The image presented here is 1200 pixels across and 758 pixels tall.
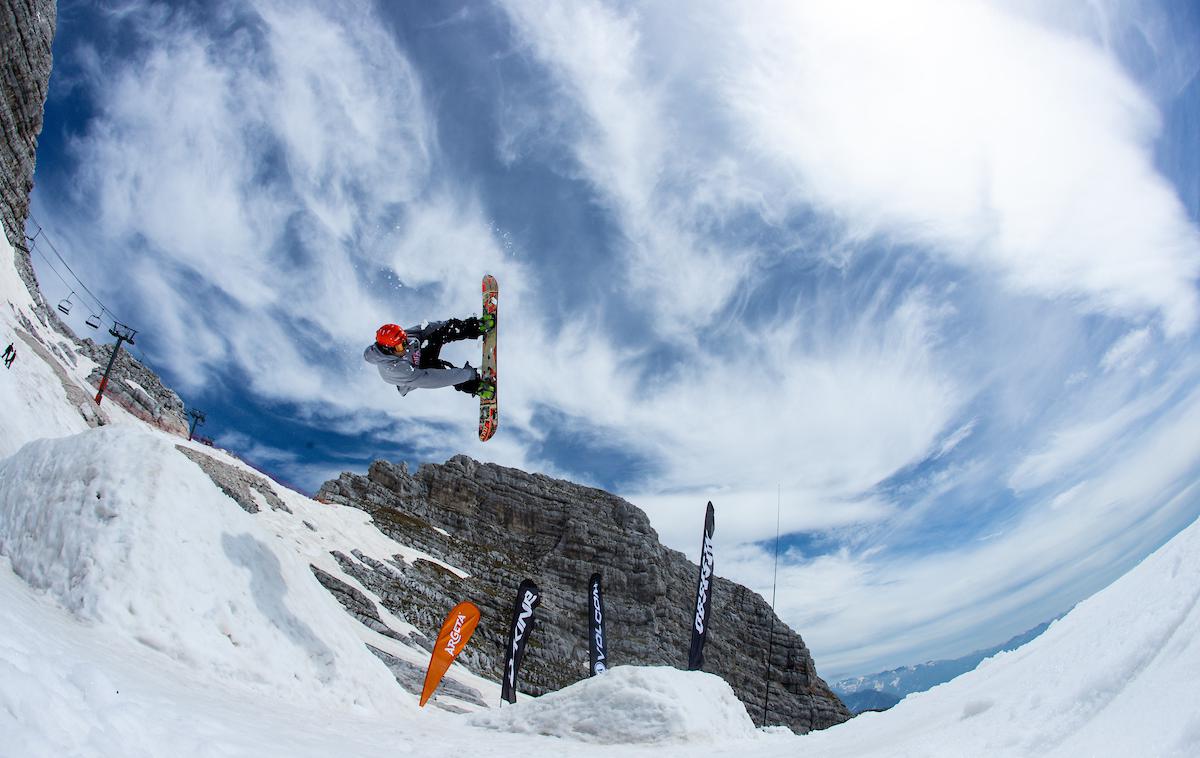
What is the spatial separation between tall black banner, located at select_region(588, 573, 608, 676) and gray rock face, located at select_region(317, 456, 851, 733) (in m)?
31.8

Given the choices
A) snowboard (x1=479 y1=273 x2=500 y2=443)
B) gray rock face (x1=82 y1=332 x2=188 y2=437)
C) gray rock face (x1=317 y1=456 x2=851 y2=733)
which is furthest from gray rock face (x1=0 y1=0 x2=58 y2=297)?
snowboard (x1=479 y1=273 x2=500 y2=443)

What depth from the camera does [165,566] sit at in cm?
1073

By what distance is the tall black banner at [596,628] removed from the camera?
30547mm

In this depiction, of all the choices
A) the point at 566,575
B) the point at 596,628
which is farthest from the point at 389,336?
the point at 566,575

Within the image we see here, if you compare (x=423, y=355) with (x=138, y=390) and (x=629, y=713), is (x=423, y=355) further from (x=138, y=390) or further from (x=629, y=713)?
(x=138, y=390)

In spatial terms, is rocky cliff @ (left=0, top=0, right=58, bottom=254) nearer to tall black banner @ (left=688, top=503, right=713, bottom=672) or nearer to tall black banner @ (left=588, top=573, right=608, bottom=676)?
tall black banner @ (left=588, top=573, right=608, bottom=676)

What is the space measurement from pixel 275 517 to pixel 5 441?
89.4 feet

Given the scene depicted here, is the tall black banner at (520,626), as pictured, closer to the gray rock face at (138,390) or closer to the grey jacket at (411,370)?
the grey jacket at (411,370)

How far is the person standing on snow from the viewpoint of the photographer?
1623cm

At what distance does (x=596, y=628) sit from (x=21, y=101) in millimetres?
63081

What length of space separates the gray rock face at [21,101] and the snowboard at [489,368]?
5201 centimetres

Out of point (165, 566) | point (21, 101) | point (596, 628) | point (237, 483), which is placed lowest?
point (165, 566)

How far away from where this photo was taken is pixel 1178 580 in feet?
18.0

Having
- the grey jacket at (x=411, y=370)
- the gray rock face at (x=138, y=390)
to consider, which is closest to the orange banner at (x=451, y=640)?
the grey jacket at (x=411, y=370)
